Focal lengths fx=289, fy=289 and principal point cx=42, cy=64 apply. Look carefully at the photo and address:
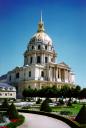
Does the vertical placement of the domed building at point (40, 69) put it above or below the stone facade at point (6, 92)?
above

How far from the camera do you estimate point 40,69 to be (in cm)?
8562

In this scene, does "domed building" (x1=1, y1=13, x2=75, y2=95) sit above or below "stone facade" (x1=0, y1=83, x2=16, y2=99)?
above

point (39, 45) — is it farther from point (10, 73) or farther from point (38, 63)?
point (10, 73)

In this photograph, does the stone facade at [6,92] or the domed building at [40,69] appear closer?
the stone facade at [6,92]

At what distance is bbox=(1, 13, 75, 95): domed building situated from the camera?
277ft

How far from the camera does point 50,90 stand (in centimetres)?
6856

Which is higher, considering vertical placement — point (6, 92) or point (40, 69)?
point (40, 69)

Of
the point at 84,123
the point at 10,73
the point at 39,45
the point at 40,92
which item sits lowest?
the point at 84,123

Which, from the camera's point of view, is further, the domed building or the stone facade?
the domed building

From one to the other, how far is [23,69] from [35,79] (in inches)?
262

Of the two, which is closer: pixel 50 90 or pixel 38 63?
pixel 50 90

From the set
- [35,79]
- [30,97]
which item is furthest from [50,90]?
[35,79]

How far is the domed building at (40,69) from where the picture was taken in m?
84.5

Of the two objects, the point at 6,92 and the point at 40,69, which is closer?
the point at 6,92
